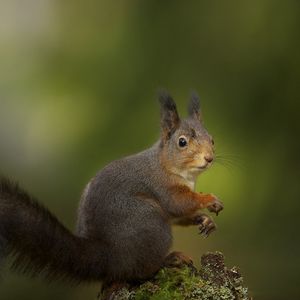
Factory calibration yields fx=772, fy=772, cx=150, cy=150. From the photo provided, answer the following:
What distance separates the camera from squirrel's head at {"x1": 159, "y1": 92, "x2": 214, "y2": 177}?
221cm

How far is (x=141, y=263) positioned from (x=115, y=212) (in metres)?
0.15

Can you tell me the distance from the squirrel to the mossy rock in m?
0.04

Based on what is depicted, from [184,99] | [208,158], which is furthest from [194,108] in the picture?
[184,99]

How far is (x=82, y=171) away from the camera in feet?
15.2

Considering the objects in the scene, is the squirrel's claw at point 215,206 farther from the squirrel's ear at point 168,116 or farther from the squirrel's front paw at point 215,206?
the squirrel's ear at point 168,116

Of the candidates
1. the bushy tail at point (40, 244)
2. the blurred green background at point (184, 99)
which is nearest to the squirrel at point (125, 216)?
the bushy tail at point (40, 244)

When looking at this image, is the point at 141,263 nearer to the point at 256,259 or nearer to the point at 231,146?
the point at 256,259

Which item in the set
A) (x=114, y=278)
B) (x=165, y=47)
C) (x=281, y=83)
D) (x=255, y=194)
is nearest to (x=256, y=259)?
(x=255, y=194)

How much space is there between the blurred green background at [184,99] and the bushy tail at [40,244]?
2.12 meters

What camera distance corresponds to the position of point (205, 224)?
220 centimetres

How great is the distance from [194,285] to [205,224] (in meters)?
0.18

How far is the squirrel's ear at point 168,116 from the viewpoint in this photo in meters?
2.23

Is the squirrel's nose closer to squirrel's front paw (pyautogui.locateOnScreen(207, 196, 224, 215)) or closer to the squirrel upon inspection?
the squirrel

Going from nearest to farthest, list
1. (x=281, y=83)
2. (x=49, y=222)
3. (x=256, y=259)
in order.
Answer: (x=49, y=222), (x=256, y=259), (x=281, y=83)
